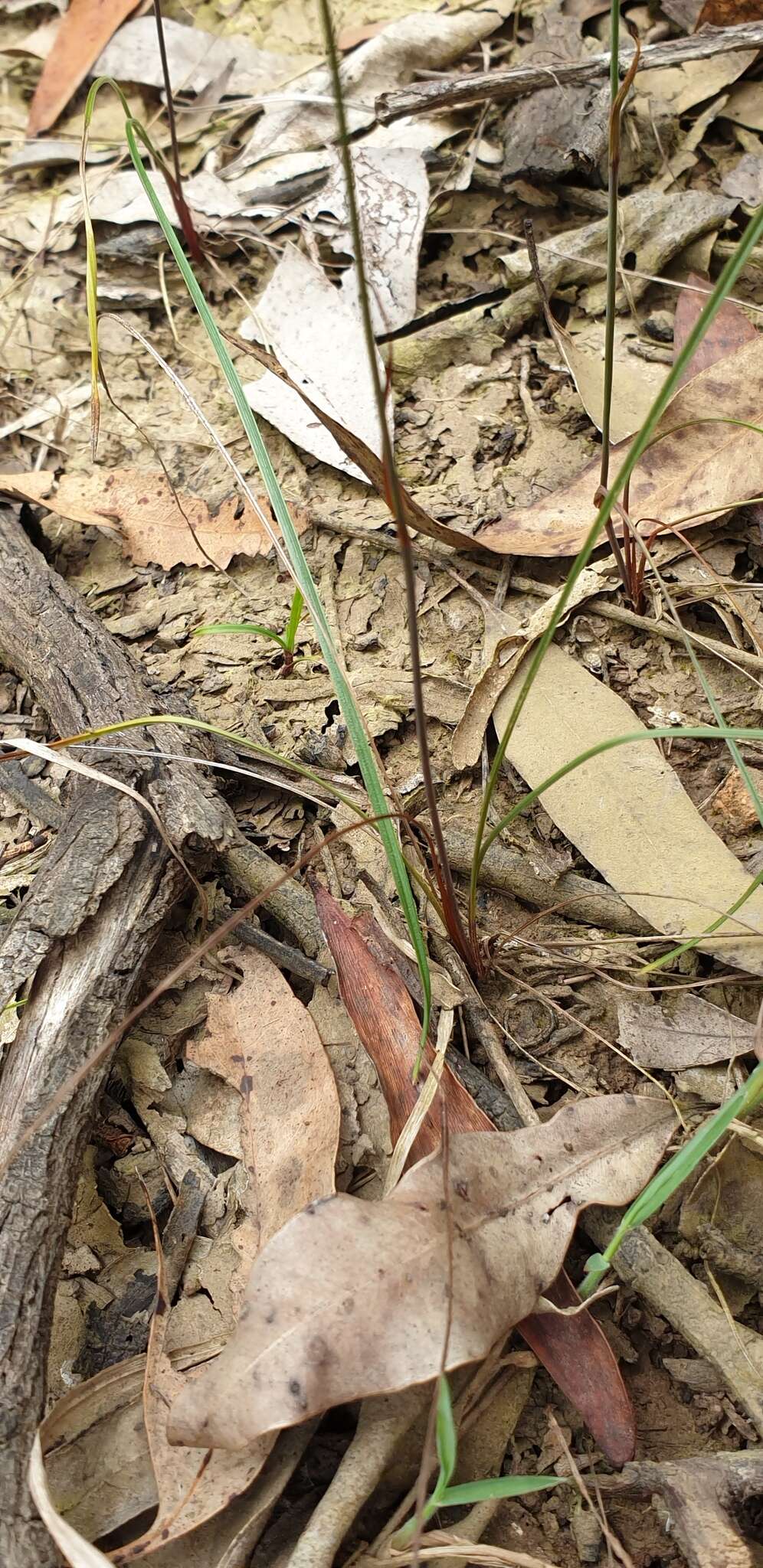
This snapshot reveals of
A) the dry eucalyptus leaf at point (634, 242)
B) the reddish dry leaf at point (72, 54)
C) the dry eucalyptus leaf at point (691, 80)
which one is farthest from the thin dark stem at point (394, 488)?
the reddish dry leaf at point (72, 54)

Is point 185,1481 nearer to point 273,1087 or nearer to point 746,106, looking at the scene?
point 273,1087

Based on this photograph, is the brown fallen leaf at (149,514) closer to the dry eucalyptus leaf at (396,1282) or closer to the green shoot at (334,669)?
the green shoot at (334,669)

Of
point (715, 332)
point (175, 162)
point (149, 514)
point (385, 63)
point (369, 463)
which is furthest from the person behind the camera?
point (385, 63)

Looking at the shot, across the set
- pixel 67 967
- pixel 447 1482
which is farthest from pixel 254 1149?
pixel 447 1482

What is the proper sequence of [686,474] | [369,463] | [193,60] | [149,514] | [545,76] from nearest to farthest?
[369,463]
[686,474]
[149,514]
[545,76]
[193,60]

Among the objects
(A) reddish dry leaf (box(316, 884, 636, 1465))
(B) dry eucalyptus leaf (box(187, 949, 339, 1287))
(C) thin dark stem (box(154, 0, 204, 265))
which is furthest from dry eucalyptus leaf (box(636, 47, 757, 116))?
(B) dry eucalyptus leaf (box(187, 949, 339, 1287))

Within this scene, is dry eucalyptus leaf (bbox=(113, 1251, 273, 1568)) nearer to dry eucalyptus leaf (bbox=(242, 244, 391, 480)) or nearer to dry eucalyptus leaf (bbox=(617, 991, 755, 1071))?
dry eucalyptus leaf (bbox=(617, 991, 755, 1071))
